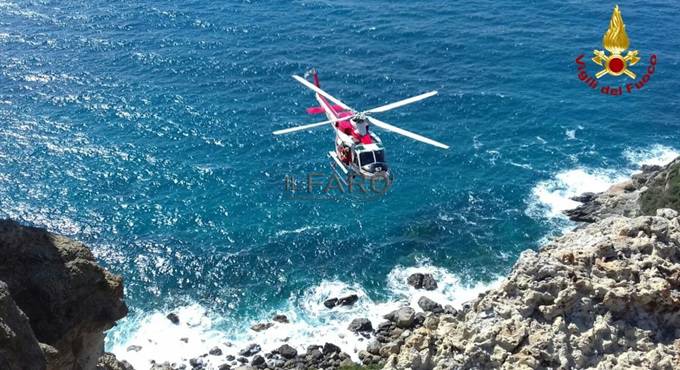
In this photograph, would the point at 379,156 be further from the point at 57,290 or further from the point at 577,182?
the point at 57,290

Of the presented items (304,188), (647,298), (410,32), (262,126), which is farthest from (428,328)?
(410,32)

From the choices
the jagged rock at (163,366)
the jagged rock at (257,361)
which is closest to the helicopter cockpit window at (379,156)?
the jagged rock at (257,361)

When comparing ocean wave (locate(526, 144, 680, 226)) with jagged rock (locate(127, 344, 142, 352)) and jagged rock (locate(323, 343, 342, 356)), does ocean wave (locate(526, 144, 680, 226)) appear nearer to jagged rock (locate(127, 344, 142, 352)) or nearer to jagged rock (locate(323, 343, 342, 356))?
jagged rock (locate(323, 343, 342, 356))

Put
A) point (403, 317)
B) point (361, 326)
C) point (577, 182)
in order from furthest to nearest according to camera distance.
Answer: point (577, 182) < point (361, 326) < point (403, 317)

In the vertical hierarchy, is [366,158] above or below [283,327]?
above

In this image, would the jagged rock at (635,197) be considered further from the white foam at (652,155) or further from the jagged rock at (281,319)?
the jagged rock at (281,319)

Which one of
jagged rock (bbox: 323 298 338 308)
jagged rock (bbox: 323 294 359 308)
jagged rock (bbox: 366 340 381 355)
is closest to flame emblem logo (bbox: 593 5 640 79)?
jagged rock (bbox: 323 294 359 308)

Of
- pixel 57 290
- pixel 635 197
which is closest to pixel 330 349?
pixel 57 290
